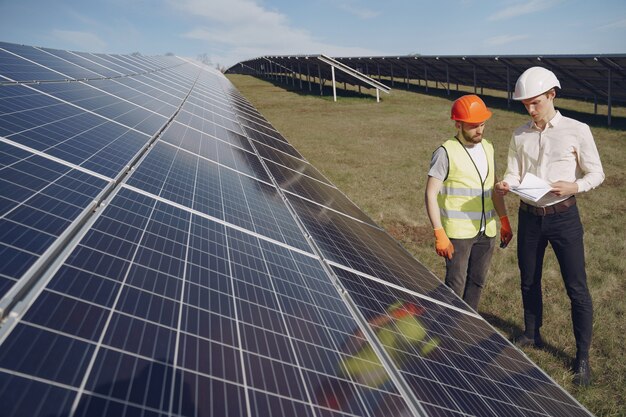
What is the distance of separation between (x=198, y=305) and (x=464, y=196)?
10.9 feet

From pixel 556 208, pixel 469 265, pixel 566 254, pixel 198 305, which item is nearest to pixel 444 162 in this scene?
pixel 556 208

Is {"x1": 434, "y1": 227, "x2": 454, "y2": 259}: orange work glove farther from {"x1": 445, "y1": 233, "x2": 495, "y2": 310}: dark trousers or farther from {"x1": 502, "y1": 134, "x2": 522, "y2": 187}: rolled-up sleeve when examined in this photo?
{"x1": 502, "y1": 134, "x2": 522, "y2": 187}: rolled-up sleeve

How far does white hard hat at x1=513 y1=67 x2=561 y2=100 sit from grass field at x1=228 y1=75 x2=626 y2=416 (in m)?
3.20

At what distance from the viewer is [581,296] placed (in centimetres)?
441

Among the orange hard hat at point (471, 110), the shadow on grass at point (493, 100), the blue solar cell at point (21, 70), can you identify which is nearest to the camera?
the orange hard hat at point (471, 110)

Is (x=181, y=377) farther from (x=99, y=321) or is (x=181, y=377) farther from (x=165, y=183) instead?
(x=165, y=183)

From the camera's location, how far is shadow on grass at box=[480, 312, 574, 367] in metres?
5.05

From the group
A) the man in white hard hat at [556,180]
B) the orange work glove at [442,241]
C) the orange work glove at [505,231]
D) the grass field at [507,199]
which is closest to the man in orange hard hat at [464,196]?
the orange work glove at [442,241]

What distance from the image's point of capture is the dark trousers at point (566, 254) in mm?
4340

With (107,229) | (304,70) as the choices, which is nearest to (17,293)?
(107,229)

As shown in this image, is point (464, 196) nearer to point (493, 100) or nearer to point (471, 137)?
point (471, 137)

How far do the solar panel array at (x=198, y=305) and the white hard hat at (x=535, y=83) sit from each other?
2.22m

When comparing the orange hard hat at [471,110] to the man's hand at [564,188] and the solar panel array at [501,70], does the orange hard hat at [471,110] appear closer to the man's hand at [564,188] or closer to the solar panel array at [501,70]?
the man's hand at [564,188]

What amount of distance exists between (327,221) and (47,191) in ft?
10.2
